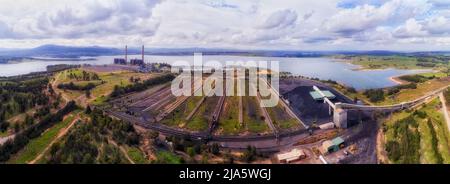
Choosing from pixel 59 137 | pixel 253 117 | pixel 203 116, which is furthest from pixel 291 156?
pixel 59 137

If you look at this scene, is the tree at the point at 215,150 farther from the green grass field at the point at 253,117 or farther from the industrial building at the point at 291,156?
the green grass field at the point at 253,117

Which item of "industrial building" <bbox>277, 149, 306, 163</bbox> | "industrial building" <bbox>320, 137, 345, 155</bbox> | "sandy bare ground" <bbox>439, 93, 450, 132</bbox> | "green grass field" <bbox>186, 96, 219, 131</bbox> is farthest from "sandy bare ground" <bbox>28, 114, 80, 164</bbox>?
"sandy bare ground" <bbox>439, 93, 450, 132</bbox>

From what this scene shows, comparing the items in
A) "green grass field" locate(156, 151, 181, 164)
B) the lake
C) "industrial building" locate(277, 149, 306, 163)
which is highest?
the lake

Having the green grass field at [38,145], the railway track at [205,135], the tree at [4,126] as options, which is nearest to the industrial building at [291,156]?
the railway track at [205,135]

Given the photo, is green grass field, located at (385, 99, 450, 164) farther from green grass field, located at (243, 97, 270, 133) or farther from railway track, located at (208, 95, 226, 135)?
railway track, located at (208, 95, 226, 135)

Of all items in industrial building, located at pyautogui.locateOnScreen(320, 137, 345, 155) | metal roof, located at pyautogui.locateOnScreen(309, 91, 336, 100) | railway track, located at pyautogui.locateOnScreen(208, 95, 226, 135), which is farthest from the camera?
metal roof, located at pyautogui.locateOnScreen(309, 91, 336, 100)
